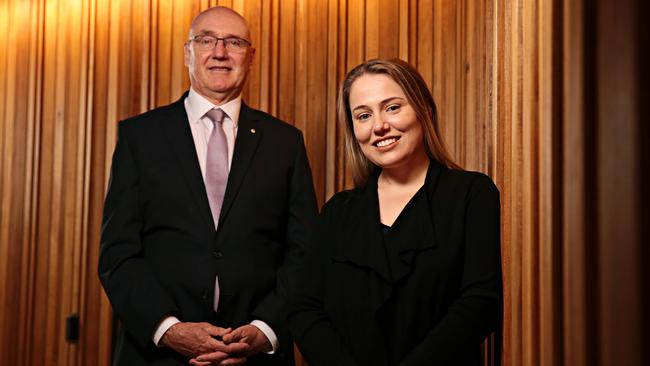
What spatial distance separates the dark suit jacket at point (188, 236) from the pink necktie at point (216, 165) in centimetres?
4

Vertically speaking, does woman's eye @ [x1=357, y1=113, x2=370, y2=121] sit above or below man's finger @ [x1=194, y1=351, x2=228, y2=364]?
above

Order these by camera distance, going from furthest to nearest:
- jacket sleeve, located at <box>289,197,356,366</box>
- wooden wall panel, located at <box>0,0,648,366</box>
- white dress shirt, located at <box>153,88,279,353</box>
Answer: wooden wall panel, located at <box>0,0,648,366</box> → white dress shirt, located at <box>153,88,279,353</box> → jacket sleeve, located at <box>289,197,356,366</box>

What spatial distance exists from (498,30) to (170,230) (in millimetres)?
1182

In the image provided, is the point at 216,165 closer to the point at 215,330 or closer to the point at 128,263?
the point at 128,263

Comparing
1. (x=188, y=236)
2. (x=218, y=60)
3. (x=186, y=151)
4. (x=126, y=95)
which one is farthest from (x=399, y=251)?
(x=126, y=95)

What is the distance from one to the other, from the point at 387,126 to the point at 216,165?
32.2 inches

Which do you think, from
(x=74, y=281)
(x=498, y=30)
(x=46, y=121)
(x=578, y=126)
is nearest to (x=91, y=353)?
(x=74, y=281)

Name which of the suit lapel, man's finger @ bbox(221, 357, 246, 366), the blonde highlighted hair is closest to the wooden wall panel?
the blonde highlighted hair

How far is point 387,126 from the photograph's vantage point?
5.96 ft

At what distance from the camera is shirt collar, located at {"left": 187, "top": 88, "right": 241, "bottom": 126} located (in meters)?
2.51

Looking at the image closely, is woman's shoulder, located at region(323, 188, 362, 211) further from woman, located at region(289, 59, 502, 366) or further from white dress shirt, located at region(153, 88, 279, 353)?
white dress shirt, located at region(153, 88, 279, 353)

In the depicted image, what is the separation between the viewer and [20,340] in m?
3.36

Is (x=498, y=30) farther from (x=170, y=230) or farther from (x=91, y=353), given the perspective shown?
(x=91, y=353)

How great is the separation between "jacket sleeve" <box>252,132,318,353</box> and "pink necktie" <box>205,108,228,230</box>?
24cm
